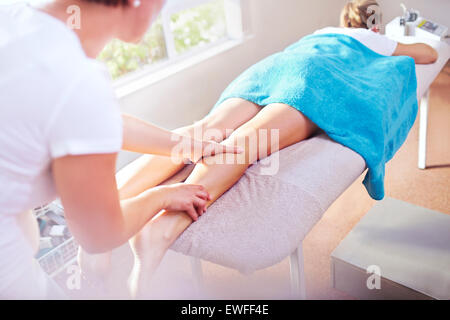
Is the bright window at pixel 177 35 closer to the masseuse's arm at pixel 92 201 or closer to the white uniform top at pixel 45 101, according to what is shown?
the masseuse's arm at pixel 92 201

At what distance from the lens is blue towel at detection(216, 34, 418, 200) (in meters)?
1.33

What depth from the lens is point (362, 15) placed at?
200cm

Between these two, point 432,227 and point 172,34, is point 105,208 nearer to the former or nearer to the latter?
point 432,227

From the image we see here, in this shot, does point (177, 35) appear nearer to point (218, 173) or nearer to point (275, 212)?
point (218, 173)

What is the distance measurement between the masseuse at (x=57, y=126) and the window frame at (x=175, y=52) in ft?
4.24

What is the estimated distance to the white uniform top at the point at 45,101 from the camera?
1.61ft

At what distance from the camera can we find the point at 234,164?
3.77 ft

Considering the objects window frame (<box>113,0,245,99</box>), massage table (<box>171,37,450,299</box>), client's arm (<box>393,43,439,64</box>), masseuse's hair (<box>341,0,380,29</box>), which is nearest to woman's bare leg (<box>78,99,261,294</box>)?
massage table (<box>171,37,450,299</box>)

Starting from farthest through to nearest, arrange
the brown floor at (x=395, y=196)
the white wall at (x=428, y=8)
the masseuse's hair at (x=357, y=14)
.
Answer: the white wall at (x=428, y=8) < the masseuse's hair at (x=357, y=14) < the brown floor at (x=395, y=196)

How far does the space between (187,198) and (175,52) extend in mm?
1431

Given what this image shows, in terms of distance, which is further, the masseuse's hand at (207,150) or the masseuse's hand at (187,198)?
the masseuse's hand at (207,150)

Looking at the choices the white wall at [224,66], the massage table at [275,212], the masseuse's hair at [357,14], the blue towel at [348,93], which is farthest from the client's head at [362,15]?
the massage table at [275,212]
